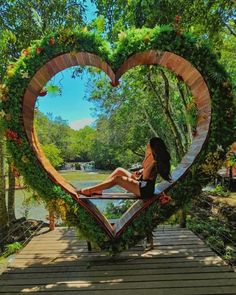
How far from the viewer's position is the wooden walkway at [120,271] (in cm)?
363

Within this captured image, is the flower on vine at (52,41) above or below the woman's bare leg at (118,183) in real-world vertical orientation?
above

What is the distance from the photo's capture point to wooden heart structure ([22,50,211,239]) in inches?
167

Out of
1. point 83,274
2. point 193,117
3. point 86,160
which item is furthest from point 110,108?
point 86,160

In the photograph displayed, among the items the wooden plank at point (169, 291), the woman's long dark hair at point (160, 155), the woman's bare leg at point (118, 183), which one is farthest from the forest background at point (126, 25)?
the wooden plank at point (169, 291)

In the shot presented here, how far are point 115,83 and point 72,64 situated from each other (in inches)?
23.0

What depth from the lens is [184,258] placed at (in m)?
4.49

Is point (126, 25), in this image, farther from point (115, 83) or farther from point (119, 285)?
point (119, 285)

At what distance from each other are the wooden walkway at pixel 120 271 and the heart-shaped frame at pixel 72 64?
1.19 ft

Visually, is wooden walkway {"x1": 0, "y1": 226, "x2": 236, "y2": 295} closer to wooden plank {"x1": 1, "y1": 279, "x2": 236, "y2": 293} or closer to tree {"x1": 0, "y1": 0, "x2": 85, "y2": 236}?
wooden plank {"x1": 1, "y1": 279, "x2": 236, "y2": 293}

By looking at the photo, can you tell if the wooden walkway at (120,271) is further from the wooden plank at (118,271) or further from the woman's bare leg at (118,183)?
the woman's bare leg at (118,183)

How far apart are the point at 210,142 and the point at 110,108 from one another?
35.5 feet

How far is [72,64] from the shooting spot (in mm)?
4430

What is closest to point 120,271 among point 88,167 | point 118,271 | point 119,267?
point 118,271

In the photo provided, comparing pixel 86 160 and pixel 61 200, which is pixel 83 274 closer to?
pixel 61 200
